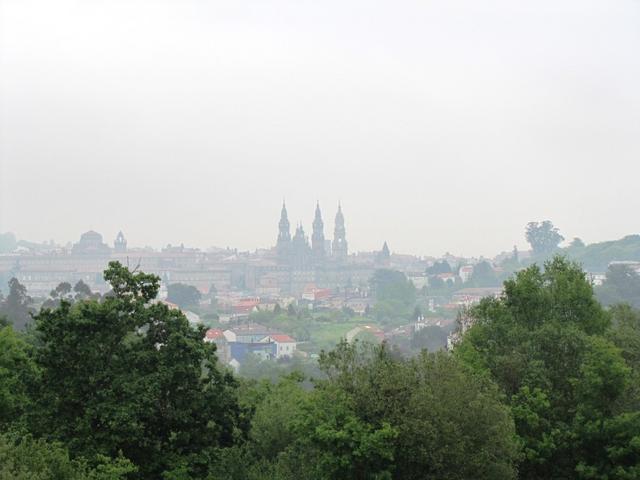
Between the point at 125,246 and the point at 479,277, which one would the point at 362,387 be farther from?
the point at 125,246

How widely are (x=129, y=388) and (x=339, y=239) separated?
550 ft

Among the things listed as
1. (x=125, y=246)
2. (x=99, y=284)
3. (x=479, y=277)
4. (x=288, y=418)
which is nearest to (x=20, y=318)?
(x=288, y=418)

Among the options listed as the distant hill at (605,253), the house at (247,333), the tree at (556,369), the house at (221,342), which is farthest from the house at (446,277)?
the tree at (556,369)

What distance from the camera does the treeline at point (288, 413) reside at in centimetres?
1363

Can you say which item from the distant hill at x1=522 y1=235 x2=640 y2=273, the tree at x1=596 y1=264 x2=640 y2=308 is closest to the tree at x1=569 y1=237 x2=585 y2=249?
the distant hill at x1=522 y1=235 x2=640 y2=273

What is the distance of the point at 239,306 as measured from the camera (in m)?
122

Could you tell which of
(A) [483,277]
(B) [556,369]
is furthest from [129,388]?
(A) [483,277]

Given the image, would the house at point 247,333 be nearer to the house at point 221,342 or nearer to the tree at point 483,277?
the house at point 221,342

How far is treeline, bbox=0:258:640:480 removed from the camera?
13633mm

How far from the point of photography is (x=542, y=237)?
14838cm

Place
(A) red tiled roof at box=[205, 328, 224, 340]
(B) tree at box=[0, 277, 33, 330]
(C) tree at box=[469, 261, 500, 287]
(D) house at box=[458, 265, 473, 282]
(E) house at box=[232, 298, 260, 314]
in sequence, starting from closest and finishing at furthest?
(B) tree at box=[0, 277, 33, 330] → (A) red tiled roof at box=[205, 328, 224, 340] → (E) house at box=[232, 298, 260, 314] → (C) tree at box=[469, 261, 500, 287] → (D) house at box=[458, 265, 473, 282]

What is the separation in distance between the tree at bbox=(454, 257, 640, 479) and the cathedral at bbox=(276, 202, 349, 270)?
484 ft

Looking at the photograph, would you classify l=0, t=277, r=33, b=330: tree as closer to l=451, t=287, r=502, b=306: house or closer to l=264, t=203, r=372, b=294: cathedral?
l=451, t=287, r=502, b=306: house

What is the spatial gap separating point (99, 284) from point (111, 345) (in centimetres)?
14871
